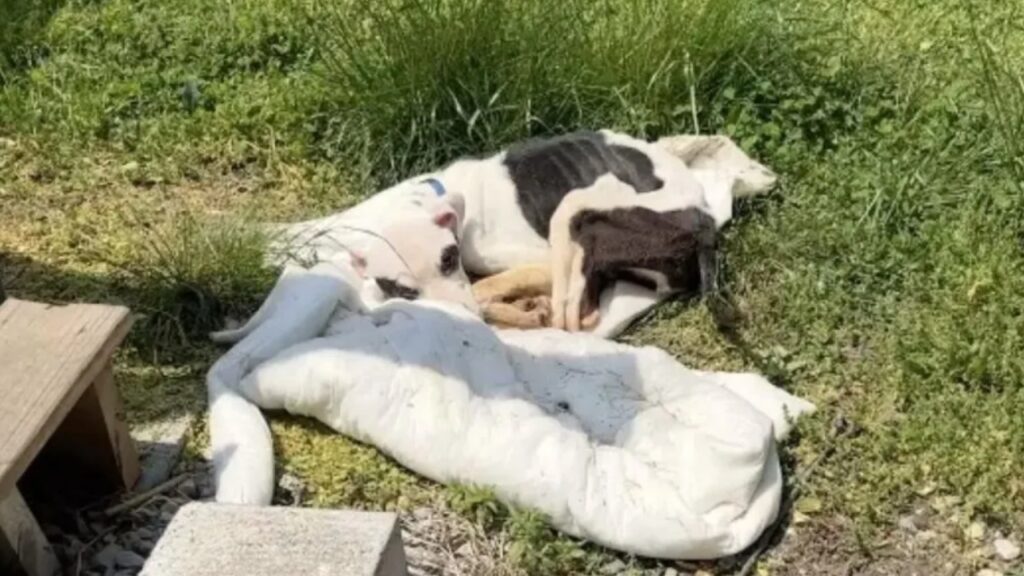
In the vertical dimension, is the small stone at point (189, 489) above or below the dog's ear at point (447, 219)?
below

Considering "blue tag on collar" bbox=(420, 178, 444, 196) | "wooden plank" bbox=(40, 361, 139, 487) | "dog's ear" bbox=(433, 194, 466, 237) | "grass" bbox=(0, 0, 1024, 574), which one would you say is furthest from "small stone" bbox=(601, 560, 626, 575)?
"blue tag on collar" bbox=(420, 178, 444, 196)

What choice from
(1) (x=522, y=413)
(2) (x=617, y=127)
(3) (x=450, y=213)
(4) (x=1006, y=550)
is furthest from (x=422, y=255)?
(4) (x=1006, y=550)

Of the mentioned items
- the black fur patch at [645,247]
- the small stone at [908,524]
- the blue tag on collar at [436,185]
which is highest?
the blue tag on collar at [436,185]

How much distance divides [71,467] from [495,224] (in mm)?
1645

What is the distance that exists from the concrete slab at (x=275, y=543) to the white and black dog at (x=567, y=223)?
1.38m

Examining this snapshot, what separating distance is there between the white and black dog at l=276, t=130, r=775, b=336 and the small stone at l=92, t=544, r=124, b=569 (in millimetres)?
1141

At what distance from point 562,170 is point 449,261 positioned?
567 mm

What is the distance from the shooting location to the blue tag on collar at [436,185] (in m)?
4.66

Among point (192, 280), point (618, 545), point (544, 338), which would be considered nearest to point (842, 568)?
point (618, 545)

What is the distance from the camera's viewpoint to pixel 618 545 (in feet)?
11.8

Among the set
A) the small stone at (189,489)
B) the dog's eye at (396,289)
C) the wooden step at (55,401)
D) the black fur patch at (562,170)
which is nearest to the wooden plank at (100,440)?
the wooden step at (55,401)

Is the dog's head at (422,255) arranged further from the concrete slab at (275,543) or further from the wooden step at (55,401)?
the concrete slab at (275,543)

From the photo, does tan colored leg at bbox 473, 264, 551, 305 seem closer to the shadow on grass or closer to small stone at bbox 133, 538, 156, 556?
small stone at bbox 133, 538, 156, 556

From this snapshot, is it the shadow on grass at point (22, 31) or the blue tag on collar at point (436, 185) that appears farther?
the shadow on grass at point (22, 31)
